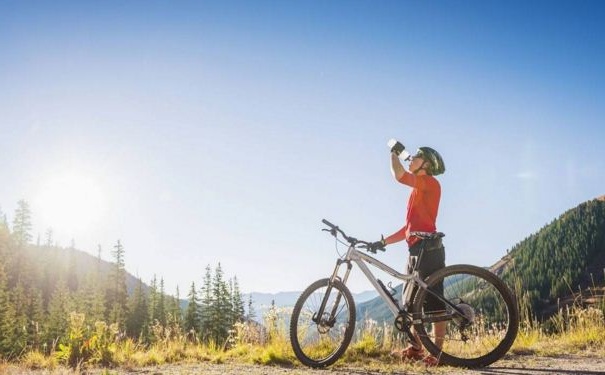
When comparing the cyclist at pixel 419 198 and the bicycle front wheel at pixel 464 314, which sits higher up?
the cyclist at pixel 419 198

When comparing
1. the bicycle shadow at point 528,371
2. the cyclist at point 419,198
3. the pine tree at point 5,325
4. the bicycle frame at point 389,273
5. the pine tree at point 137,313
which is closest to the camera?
the bicycle shadow at point 528,371

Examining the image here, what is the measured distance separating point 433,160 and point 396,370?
2.56m

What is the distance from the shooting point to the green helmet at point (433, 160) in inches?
225

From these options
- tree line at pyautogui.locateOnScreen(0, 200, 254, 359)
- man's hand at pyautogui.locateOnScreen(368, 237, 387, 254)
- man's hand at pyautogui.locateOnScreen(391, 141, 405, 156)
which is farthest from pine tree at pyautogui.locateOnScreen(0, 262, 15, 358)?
man's hand at pyautogui.locateOnScreen(391, 141, 405, 156)

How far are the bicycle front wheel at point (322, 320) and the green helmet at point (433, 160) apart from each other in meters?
1.87

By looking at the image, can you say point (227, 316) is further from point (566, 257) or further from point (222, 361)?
point (566, 257)

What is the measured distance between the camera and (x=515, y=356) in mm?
6105

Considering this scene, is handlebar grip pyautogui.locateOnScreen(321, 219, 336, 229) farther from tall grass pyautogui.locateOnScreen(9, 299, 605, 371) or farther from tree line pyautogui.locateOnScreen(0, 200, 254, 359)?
tree line pyautogui.locateOnScreen(0, 200, 254, 359)

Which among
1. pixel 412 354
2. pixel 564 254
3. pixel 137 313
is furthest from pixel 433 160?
pixel 564 254

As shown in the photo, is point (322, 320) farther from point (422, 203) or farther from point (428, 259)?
point (422, 203)

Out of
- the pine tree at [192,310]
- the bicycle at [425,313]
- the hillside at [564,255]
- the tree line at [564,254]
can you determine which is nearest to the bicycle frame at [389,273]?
the bicycle at [425,313]

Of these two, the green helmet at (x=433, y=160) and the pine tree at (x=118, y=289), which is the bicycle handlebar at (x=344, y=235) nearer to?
the green helmet at (x=433, y=160)

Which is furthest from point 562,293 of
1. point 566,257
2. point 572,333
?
point 572,333

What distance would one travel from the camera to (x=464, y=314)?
4883mm
